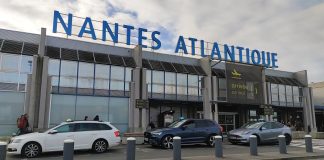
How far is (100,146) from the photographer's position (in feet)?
45.7

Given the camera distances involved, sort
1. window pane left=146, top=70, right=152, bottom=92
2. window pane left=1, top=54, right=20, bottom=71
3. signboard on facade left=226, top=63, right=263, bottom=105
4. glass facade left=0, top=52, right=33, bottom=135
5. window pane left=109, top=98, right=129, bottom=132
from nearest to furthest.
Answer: glass facade left=0, top=52, right=33, bottom=135, window pane left=1, top=54, right=20, bottom=71, window pane left=109, top=98, right=129, bottom=132, window pane left=146, top=70, right=152, bottom=92, signboard on facade left=226, top=63, right=263, bottom=105

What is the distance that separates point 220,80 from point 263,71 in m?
4.81

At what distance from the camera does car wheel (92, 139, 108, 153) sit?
45.3 feet

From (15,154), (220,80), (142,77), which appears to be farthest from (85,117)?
(220,80)

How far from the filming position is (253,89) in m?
28.8

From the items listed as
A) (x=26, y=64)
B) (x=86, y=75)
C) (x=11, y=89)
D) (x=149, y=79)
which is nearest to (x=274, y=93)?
(x=149, y=79)

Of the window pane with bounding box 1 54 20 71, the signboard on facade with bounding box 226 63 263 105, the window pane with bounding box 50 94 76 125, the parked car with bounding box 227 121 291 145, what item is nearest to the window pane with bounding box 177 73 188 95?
the signboard on facade with bounding box 226 63 263 105

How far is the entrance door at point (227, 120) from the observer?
29570mm

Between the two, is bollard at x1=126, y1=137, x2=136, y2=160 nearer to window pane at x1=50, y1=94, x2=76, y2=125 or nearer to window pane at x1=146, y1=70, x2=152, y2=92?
window pane at x1=50, y1=94, x2=76, y2=125

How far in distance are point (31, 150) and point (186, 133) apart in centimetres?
726

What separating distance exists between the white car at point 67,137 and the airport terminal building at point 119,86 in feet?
23.9

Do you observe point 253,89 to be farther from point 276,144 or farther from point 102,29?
point 102,29

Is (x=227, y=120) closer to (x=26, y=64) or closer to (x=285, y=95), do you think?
(x=285, y=95)

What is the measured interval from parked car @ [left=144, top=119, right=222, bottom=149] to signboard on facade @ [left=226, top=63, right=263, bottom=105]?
35.4 feet
